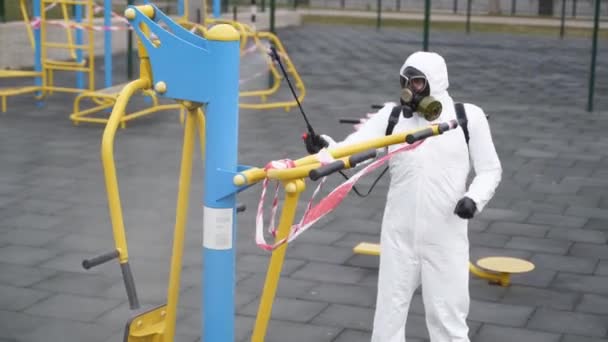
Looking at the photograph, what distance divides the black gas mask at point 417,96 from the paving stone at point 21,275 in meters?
3.05

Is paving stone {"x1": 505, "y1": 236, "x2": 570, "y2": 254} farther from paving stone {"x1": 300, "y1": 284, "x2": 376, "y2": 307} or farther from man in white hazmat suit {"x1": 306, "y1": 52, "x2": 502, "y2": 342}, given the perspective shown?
man in white hazmat suit {"x1": 306, "y1": 52, "x2": 502, "y2": 342}

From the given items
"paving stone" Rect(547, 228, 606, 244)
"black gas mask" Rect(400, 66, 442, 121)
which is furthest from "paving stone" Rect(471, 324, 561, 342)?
"paving stone" Rect(547, 228, 606, 244)

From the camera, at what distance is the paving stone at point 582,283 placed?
23.5ft

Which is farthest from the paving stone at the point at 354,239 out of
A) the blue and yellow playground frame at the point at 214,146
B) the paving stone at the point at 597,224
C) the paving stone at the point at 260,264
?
the blue and yellow playground frame at the point at 214,146

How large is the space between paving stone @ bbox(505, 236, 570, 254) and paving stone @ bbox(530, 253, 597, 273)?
0.48ft

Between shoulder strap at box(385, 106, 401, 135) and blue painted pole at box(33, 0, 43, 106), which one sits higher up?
shoulder strap at box(385, 106, 401, 135)

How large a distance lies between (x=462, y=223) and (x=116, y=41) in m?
16.9

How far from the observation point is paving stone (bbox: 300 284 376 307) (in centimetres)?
686

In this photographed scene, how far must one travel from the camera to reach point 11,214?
28.9 ft

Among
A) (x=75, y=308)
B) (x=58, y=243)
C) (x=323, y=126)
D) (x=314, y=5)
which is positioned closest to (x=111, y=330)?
(x=75, y=308)

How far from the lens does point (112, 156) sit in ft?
12.6

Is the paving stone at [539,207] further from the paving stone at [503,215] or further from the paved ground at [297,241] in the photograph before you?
the paving stone at [503,215]

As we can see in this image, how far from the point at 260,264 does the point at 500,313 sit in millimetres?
1805

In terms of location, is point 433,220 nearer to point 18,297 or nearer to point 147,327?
point 147,327
